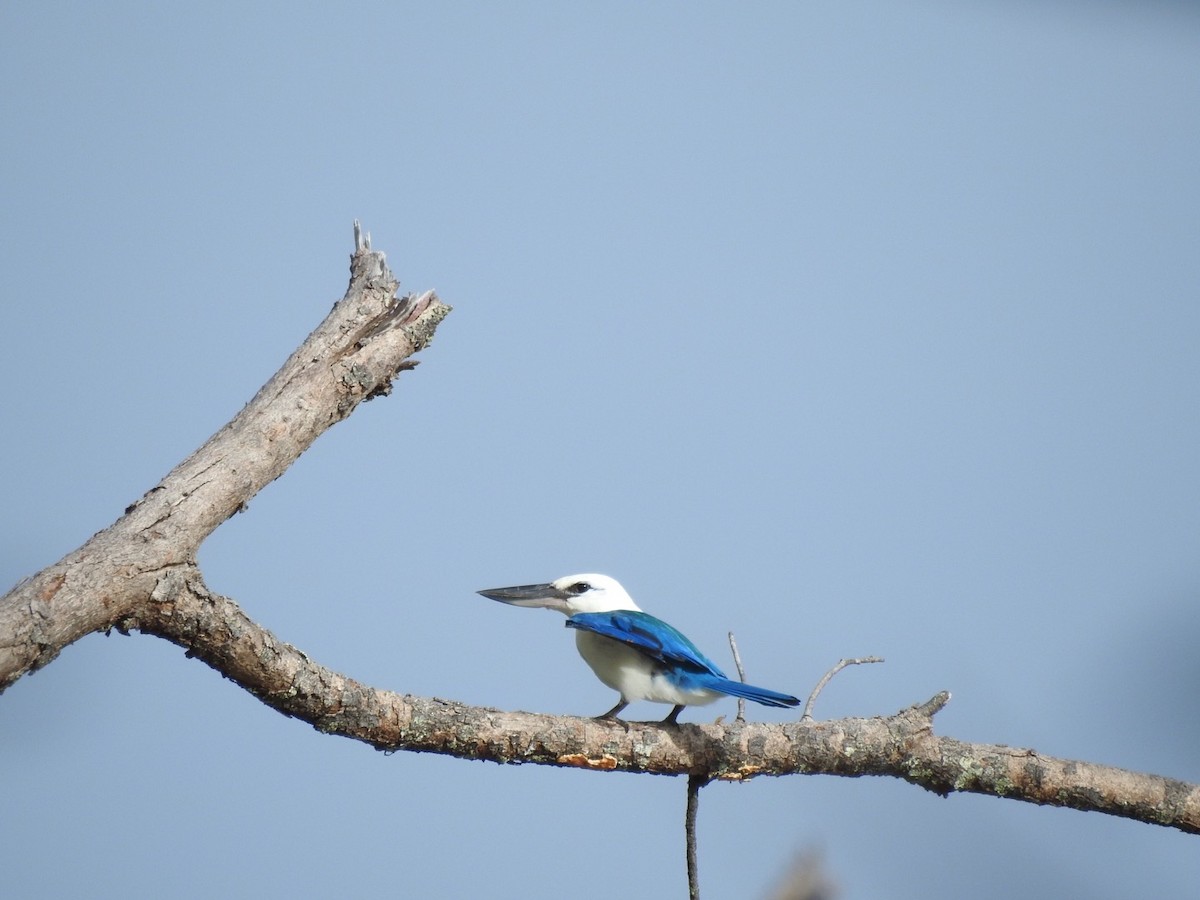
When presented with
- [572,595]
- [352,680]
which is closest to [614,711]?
[572,595]

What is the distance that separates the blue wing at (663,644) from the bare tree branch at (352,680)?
102mm

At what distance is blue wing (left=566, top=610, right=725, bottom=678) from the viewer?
2168 millimetres

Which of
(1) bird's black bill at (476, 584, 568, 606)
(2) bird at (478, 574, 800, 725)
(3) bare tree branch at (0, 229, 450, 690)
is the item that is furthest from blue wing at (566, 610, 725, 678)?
(3) bare tree branch at (0, 229, 450, 690)

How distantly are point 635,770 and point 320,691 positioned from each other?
589 millimetres

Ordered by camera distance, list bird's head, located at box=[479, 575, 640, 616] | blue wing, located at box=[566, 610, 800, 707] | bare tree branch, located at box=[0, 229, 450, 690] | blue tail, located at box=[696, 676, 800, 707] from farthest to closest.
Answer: bird's head, located at box=[479, 575, 640, 616] → blue wing, located at box=[566, 610, 800, 707] → blue tail, located at box=[696, 676, 800, 707] → bare tree branch, located at box=[0, 229, 450, 690]

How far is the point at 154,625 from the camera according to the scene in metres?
1.82

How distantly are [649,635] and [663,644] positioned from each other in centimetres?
3

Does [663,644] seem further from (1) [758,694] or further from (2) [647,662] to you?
(1) [758,694]

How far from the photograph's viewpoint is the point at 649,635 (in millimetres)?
2195

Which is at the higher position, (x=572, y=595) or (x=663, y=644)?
(x=572, y=595)

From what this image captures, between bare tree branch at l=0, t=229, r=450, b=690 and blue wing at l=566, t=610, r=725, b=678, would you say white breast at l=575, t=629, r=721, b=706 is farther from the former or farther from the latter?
bare tree branch at l=0, t=229, r=450, b=690

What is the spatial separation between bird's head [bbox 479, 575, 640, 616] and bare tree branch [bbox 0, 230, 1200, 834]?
0.36 m

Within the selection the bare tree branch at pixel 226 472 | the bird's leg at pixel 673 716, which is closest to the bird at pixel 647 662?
the bird's leg at pixel 673 716

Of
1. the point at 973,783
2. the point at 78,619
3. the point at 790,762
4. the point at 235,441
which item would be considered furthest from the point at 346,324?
the point at 973,783
